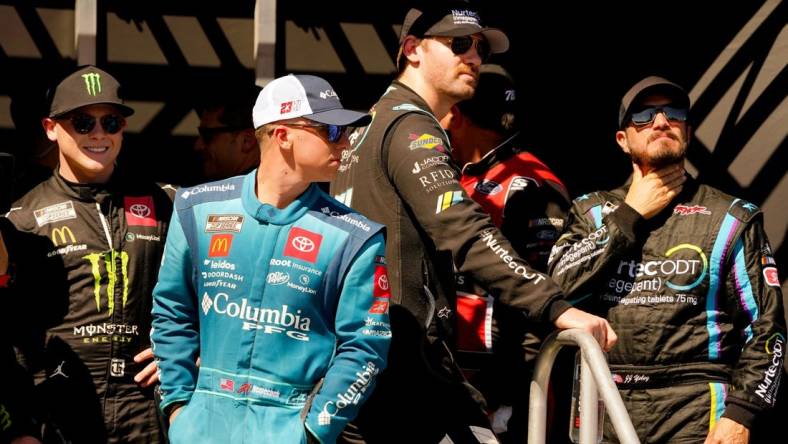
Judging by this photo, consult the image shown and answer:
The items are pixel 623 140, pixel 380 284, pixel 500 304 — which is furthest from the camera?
pixel 500 304

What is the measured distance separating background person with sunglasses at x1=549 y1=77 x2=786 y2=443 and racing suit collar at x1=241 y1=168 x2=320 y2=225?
4.61 feet

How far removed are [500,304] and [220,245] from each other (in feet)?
6.34

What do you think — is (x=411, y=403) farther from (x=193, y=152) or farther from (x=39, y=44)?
(x=39, y=44)

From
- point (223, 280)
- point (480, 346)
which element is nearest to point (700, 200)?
point (480, 346)

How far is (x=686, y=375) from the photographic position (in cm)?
454

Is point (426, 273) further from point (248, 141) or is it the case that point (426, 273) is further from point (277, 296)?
point (248, 141)

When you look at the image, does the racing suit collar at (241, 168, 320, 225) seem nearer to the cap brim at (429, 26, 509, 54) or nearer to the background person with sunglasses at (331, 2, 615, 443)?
the background person with sunglasses at (331, 2, 615, 443)

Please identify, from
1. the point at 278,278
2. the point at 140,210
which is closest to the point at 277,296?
the point at 278,278

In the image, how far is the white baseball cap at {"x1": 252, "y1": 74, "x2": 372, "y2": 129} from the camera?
3670 millimetres

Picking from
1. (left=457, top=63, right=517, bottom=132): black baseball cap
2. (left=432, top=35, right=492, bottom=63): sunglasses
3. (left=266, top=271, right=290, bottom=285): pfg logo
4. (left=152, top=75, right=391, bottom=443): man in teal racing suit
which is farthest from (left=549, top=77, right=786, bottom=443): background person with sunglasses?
(left=266, top=271, right=290, bottom=285): pfg logo

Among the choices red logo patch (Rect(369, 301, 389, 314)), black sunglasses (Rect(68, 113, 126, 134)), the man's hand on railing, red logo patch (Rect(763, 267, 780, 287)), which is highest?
black sunglasses (Rect(68, 113, 126, 134))

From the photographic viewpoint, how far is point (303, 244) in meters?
3.57

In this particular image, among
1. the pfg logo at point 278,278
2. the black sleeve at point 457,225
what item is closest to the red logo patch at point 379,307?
the pfg logo at point 278,278

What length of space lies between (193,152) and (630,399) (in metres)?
3.01
